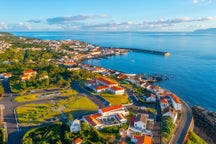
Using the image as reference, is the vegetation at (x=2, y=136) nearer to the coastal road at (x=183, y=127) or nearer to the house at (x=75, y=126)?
the house at (x=75, y=126)

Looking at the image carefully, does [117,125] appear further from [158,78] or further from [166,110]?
[158,78]

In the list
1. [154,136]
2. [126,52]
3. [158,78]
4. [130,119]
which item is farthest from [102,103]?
[126,52]

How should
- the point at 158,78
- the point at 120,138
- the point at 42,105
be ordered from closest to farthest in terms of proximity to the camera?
the point at 120,138 → the point at 42,105 → the point at 158,78

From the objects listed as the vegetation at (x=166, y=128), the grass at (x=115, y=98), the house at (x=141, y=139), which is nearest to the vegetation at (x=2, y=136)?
the house at (x=141, y=139)

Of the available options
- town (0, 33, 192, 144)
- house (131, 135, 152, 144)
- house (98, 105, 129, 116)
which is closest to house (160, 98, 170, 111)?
town (0, 33, 192, 144)

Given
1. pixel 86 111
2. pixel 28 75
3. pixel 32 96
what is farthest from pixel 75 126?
pixel 28 75
